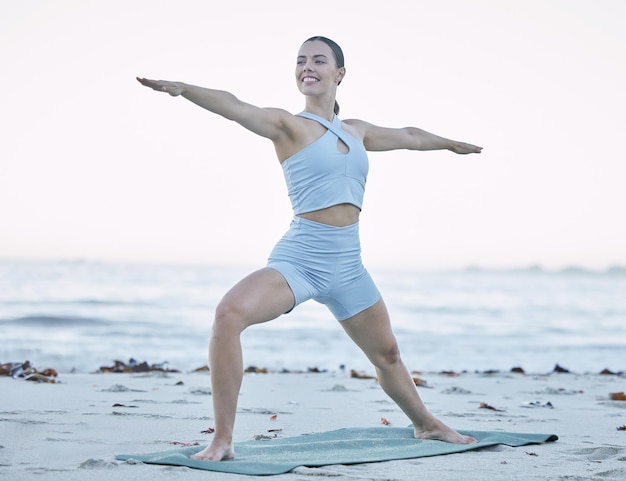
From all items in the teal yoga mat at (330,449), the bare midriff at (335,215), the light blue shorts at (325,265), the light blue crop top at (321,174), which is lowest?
the teal yoga mat at (330,449)

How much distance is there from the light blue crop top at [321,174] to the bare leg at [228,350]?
59cm

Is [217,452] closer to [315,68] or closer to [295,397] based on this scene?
[315,68]

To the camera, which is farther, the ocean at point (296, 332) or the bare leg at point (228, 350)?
the ocean at point (296, 332)

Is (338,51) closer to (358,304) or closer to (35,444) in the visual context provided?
(358,304)

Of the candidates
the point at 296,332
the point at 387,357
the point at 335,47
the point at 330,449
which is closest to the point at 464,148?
the point at 335,47

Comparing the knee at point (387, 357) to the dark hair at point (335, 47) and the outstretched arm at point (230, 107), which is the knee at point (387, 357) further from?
the dark hair at point (335, 47)

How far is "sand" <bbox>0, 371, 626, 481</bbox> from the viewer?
357cm

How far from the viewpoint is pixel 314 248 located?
13.4ft

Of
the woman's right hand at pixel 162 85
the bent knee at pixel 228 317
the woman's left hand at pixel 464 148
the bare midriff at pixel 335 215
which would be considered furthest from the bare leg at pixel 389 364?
the woman's right hand at pixel 162 85

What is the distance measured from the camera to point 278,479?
3.38 m

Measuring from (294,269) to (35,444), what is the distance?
1539 mm

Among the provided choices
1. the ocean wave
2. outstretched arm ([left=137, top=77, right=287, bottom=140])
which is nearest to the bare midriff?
outstretched arm ([left=137, top=77, right=287, bottom=140])

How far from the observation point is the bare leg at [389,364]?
4316mm

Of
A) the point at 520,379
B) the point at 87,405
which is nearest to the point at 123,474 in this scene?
the point at 87,405
